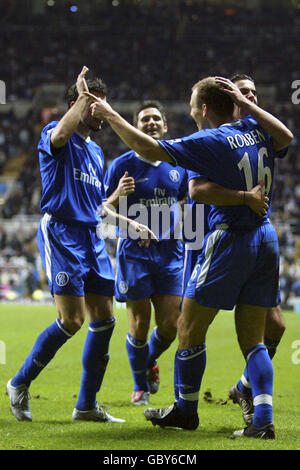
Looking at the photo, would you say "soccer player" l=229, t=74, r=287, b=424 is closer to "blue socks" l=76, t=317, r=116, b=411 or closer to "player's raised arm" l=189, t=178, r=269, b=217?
"player's raised arm" l=189, t=178, r=269, b=217

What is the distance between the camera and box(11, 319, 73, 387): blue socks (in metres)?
4.75

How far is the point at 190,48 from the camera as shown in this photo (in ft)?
108

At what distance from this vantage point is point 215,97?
167 inches

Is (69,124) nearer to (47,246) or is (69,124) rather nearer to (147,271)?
(47,246)

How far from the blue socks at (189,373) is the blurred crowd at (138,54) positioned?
81.3ft

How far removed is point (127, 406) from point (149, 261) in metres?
1.24

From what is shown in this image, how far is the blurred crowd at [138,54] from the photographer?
31.6 metres

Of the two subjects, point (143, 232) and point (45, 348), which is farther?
point (143, 232)

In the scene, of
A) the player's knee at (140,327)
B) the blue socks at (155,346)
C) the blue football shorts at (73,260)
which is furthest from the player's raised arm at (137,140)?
the blue socks at (155,346)

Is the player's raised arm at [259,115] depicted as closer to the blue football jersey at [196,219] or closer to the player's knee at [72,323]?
the blue football jersey at [196,219]

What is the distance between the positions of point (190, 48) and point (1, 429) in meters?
30.5

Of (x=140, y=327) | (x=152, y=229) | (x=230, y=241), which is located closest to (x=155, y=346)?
(x=140, y=327)

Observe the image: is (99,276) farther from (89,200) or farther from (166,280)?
(166,280)
